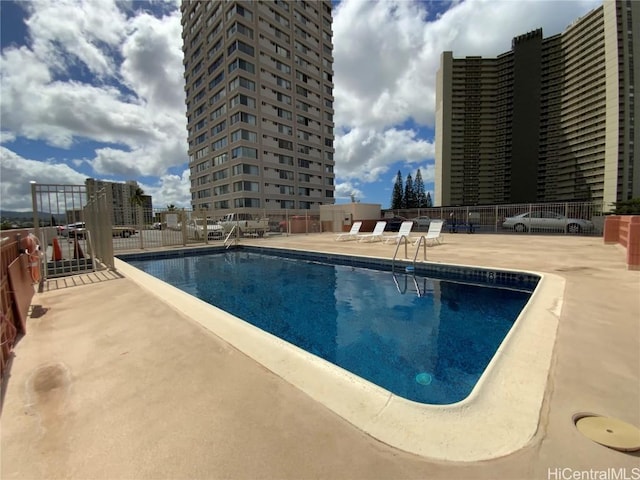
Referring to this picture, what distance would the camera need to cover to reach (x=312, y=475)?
146cm

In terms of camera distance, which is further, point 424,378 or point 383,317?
point 383,317

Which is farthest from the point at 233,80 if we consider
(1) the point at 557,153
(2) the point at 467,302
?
(1) the point at 557,153

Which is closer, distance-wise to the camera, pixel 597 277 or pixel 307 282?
pixel 597 277

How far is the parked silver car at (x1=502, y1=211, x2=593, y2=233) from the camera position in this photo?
1736 cm

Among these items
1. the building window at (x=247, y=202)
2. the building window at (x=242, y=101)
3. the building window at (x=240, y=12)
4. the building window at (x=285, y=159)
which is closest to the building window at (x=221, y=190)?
the building window at (x=247, y=202)

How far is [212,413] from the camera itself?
200 cm

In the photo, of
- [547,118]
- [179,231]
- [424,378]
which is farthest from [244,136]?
[547,118]

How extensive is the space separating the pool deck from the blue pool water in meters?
1.27

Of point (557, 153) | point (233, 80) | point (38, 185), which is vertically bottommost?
point (38, 185)

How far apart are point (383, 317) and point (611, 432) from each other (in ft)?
12.3

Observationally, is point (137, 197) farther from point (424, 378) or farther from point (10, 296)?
point (424, 378)

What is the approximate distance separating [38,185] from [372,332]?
7.92 m

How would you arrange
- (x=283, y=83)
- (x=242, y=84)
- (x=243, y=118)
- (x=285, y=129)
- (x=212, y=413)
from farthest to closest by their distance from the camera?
1. (x=285, y=129)
2. (x=283, y=83)
3. (x=243, y=118)
4. (x=242, y=84)
5. (x=212, y=413)

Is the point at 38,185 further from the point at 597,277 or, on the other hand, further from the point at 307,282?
the point at 597,277
